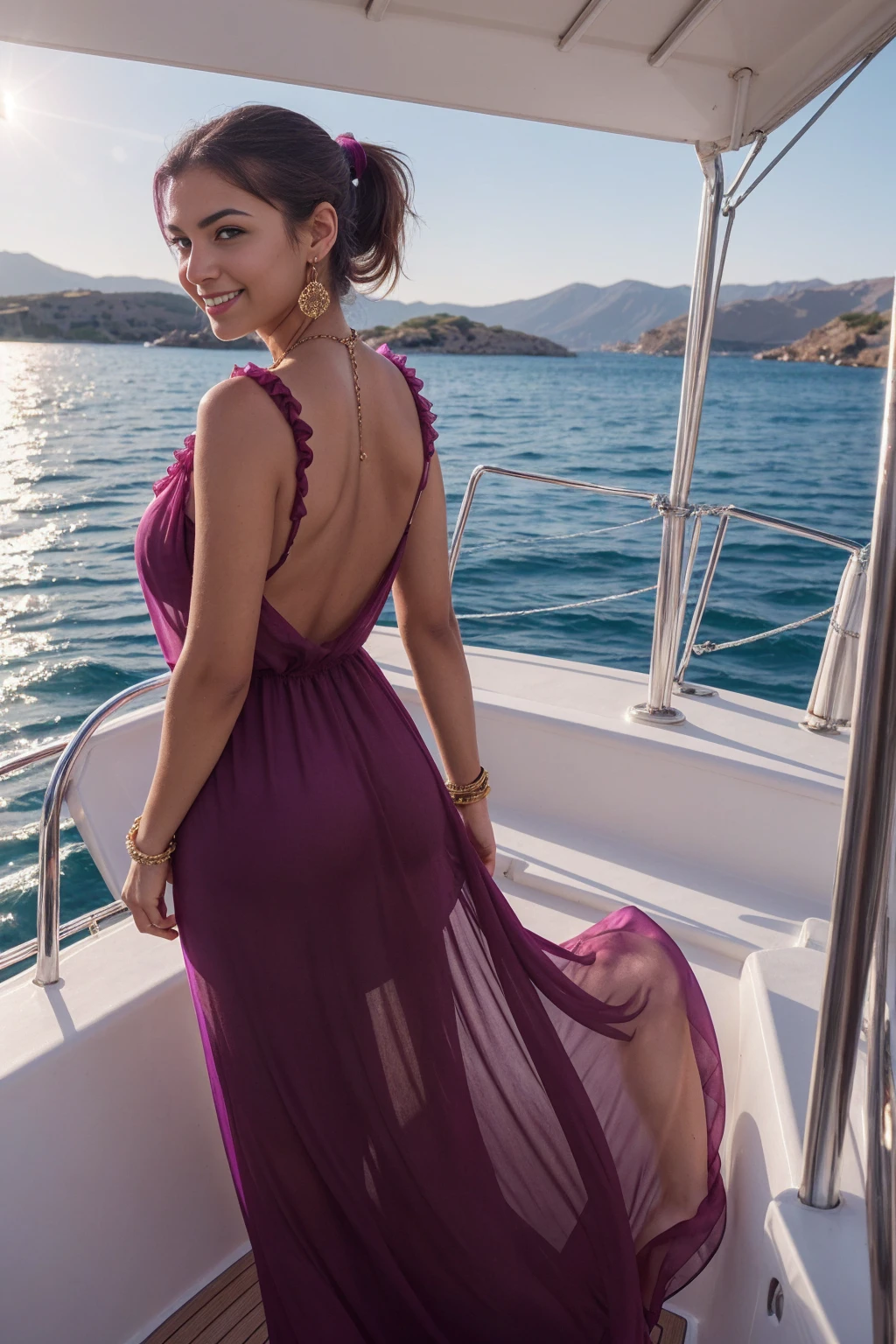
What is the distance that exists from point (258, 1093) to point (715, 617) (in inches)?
325

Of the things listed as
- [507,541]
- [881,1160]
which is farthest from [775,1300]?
[507,541]

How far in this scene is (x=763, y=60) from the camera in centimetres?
203

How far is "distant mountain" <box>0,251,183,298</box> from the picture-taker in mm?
33969

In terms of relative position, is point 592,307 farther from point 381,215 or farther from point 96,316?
point 381,215

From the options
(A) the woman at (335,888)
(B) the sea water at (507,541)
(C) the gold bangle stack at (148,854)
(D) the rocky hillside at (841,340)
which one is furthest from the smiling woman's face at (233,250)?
(D) the rocky hillside at (841,340)

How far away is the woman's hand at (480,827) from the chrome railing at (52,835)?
20.0 inches

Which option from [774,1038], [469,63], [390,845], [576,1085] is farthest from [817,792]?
[469,63]

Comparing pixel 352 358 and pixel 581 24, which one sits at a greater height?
pixel 581 24

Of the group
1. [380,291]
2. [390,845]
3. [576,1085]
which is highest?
[380,291]

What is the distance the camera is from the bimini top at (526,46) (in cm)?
167

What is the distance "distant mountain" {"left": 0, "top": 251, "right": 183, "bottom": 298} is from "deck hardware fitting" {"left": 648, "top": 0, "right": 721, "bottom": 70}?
107ft

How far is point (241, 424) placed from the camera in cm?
107

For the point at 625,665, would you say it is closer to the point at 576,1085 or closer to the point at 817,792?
the point at 817,792

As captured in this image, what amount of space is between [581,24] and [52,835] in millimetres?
1631
